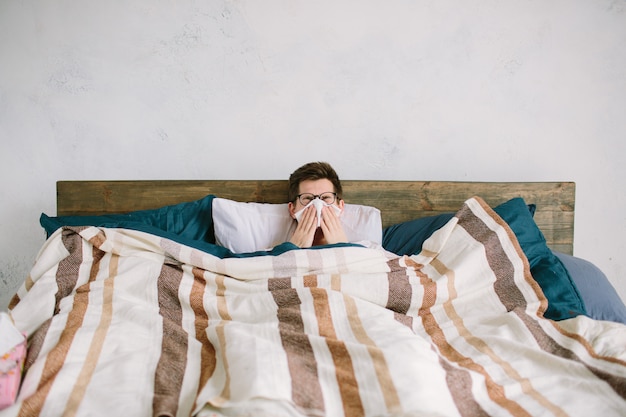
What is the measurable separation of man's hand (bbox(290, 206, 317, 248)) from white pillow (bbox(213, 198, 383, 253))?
7 cm

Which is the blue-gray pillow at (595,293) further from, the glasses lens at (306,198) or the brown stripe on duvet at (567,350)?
the glasses lens at (306,198)

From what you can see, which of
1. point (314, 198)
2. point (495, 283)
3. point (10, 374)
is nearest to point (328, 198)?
point (314, 198)

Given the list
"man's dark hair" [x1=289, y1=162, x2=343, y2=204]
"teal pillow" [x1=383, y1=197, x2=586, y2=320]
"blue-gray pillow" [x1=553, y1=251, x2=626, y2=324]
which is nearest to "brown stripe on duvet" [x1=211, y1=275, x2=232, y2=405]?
"man's dark hair" [x1=289, y1=162, x2=343, y2=204]

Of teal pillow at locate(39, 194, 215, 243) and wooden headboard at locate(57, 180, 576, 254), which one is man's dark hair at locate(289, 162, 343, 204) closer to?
wooden headboard at locate(57, 180, 576, 254)

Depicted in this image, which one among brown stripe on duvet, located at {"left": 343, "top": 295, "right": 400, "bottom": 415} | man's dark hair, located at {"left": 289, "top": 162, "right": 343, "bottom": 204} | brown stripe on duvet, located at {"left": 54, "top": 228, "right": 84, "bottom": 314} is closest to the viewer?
brown stripe on duvet, located at {"left": 343, "top": 295, "right": 400, "bottom": 415}

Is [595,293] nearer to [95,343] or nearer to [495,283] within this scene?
[495,283]

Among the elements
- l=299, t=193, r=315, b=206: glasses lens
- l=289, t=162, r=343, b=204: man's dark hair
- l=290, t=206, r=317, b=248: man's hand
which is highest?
l=289, t=162, r=343, b=204: man's dark hair

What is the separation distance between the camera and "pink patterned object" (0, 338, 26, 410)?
0.82m

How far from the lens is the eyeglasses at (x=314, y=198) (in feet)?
5.15

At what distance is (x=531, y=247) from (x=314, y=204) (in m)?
0.69

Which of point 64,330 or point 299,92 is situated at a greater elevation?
point 299,92

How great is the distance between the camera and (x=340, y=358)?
91 centimetres

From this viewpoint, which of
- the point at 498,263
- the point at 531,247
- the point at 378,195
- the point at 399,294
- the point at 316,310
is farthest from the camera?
the point at 378,195

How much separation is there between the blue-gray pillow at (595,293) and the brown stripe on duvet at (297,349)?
845 mm
